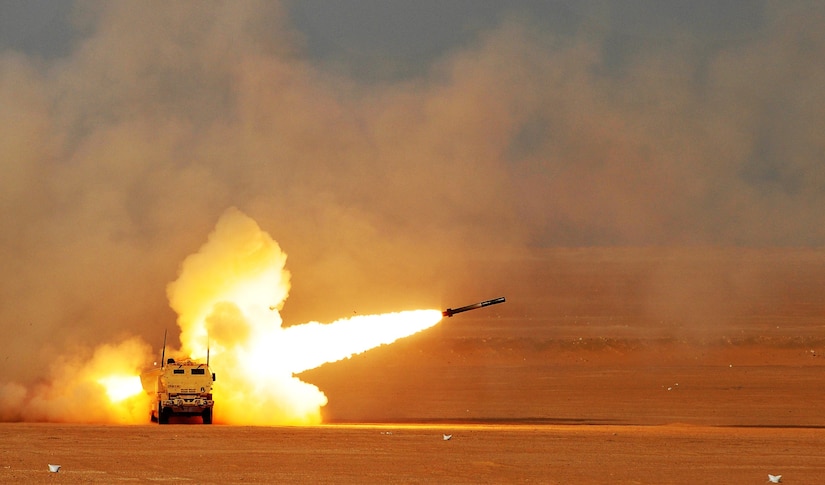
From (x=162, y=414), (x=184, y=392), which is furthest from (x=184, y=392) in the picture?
(x=162, y=414)

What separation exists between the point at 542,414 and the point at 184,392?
974 centimetres

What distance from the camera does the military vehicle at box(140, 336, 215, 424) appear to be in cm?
2980

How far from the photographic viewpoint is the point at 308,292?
55.7m

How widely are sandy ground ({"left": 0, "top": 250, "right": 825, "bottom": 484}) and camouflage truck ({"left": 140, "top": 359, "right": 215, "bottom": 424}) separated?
1273mm

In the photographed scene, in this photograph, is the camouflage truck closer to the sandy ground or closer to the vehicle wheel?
the vehicle wheel

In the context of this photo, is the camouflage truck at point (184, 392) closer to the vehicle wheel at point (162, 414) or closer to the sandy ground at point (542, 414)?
the vehicle wheel at point (162, 414)

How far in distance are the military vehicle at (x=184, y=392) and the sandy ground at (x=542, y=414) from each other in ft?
4.18

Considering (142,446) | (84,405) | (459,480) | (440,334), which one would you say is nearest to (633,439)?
(459,480)

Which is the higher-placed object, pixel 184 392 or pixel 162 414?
pixel 184 392

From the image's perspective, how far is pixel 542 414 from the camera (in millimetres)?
33969

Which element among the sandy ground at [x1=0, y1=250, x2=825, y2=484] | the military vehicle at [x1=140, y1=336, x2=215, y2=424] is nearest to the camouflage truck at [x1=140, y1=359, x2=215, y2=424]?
the military vehicle at [x1=140, y1=336, x2=215, y2=424]

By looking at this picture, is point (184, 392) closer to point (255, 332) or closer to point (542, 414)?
point (255, 332)

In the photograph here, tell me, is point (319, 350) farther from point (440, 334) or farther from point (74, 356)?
point (440, 334)

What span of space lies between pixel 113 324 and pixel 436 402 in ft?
46.2
